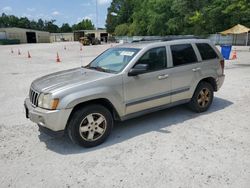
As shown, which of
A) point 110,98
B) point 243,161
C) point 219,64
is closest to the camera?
point 243,161

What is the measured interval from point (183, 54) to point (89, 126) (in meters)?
2.56

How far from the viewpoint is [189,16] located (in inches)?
1601

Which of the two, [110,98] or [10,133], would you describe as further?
[10,133]

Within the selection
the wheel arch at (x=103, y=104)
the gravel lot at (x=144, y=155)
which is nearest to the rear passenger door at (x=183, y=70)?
the gravel lot at (x=144, y=155)

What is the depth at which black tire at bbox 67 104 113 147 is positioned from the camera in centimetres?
355

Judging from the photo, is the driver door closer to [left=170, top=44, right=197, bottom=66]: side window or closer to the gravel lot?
[left=170, top=44, right=197, bottom=66]: side window

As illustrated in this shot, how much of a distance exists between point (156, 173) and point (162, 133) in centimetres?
128

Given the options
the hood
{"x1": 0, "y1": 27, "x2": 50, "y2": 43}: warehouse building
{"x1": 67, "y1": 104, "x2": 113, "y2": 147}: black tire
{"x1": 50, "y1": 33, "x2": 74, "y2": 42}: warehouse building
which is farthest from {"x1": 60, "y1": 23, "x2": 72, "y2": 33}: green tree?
{"x1": 67, "y1": 104, "x2": 113, "y2": 147}: black tire

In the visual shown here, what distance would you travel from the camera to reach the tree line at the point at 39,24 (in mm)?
117000

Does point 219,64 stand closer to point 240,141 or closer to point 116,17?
point 240,141

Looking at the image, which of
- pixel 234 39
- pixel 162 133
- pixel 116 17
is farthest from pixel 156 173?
pixel 116 17

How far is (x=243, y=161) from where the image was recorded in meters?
3.24

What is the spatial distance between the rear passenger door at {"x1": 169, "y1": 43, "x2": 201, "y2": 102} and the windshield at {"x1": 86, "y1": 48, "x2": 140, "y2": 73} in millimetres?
927

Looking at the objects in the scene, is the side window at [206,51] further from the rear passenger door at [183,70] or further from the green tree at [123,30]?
the green tree at [123,30]
